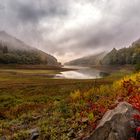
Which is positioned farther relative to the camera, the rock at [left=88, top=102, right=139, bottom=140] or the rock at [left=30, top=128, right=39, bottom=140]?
the rock at [left=30, top=128, right=39, bottom=140]

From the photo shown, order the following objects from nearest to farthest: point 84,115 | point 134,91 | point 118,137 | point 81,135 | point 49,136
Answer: point 118,137, point 81,135, point 49,136, point 84,115, point 134,91

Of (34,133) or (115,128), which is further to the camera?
(34,133)

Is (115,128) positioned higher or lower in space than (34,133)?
higher

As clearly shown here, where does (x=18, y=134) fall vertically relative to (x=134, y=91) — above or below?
below

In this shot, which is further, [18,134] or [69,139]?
[18,134]

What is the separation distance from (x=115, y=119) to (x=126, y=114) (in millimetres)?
611

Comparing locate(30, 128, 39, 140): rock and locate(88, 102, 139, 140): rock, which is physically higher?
locate(88, 102, 139, 140): rock

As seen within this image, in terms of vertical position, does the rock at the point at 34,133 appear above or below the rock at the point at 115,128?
below

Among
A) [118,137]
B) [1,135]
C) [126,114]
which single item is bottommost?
[1,135]

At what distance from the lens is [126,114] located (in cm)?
1112

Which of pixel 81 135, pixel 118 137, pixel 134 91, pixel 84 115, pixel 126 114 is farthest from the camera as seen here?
pixel 134 91

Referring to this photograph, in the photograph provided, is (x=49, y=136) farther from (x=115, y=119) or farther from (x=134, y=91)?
(x=134, y=91)

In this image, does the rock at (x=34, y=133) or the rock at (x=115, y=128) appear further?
the rock at (x=34, y=133)

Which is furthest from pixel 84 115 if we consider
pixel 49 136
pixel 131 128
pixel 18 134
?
pixel 131 128
